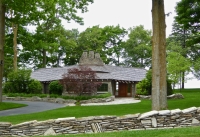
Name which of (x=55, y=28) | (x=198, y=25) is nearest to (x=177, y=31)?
(x=55, y=28)

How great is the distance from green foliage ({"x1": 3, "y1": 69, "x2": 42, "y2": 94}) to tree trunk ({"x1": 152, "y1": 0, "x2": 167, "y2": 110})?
21.0m

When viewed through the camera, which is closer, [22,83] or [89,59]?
[22,83]

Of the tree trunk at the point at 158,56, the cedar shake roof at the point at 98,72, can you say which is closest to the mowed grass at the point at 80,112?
the tree trunk at the point at 158,56

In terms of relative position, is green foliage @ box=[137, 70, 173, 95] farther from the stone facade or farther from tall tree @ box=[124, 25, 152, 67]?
tall tree @ box=[124, 25, 152, 67]

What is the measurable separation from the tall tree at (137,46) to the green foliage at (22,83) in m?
21.1

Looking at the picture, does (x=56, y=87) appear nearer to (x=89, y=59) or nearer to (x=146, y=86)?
(x=89, y=59)

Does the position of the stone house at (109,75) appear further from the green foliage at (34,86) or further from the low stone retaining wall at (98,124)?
the low stone retaining wall at (98,124)

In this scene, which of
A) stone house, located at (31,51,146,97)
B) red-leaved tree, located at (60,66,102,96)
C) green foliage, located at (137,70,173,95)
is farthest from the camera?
stone house, located at (31,51,146,97)

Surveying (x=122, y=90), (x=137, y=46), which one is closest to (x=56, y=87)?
(x=122, y=90)

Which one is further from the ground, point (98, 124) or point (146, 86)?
point (146, 86)

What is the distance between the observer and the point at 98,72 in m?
33.4

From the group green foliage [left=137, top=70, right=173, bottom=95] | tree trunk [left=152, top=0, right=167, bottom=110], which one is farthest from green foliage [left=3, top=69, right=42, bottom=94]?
tree trunk [left=152, top=0, right=167, bottom=110]

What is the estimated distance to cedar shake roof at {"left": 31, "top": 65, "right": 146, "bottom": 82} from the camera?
33.3m

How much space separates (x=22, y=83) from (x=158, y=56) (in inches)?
873
